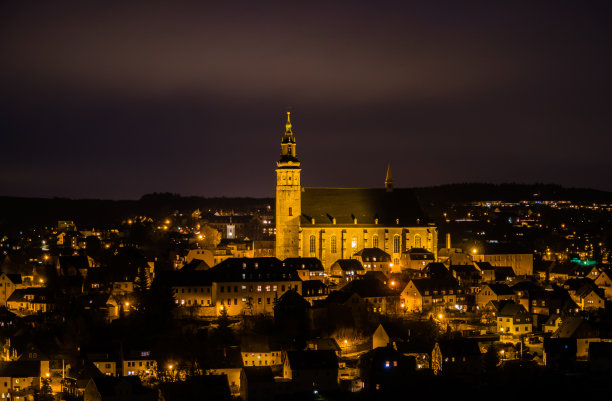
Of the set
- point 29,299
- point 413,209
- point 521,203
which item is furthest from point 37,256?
point 521,203

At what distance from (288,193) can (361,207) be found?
7.38m

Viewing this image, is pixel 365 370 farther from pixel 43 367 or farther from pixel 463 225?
pixel 463 225

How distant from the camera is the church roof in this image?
86.9 m

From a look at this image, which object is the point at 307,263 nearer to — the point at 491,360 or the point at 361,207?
the point at 361,207

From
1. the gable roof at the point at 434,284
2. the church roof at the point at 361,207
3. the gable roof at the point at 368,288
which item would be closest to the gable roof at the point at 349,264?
the church roof at the point at 361,207

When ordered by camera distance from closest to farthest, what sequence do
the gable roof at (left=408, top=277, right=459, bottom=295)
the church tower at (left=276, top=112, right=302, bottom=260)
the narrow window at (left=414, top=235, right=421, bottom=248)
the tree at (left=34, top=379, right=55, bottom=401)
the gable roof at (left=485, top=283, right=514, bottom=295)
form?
the tree at (left=34, top=379, right=55, bottom=401), the gable roof at (left=408, top=277, right=459, bottom=295), the gable roof at (left=485, top=283, right=514, bottom=295), the church tower at (left=276, top=112, right=302, bottom=260), the narrow window at (left=414, top=235, right=421, bottom=248)

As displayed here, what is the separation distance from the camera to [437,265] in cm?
7725

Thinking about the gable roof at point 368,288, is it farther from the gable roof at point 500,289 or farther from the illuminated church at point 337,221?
the illuminated church at point 337,221

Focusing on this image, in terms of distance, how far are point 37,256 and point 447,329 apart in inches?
1817

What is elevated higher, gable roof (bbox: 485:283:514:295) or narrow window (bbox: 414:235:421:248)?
narrow window (bbox: 414:235:421:248)

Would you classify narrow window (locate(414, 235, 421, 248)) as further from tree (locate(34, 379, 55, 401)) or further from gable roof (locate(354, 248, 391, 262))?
tree (locate(34, 379, 55, 401))

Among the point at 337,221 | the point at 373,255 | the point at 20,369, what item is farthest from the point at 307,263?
the point at 20,369

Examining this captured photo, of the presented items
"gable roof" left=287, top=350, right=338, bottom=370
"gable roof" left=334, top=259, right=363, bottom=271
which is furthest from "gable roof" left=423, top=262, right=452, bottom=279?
"gable roof" left=287, top=350, right=338, bottom=370

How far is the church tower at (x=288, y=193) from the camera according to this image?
85062 mm
